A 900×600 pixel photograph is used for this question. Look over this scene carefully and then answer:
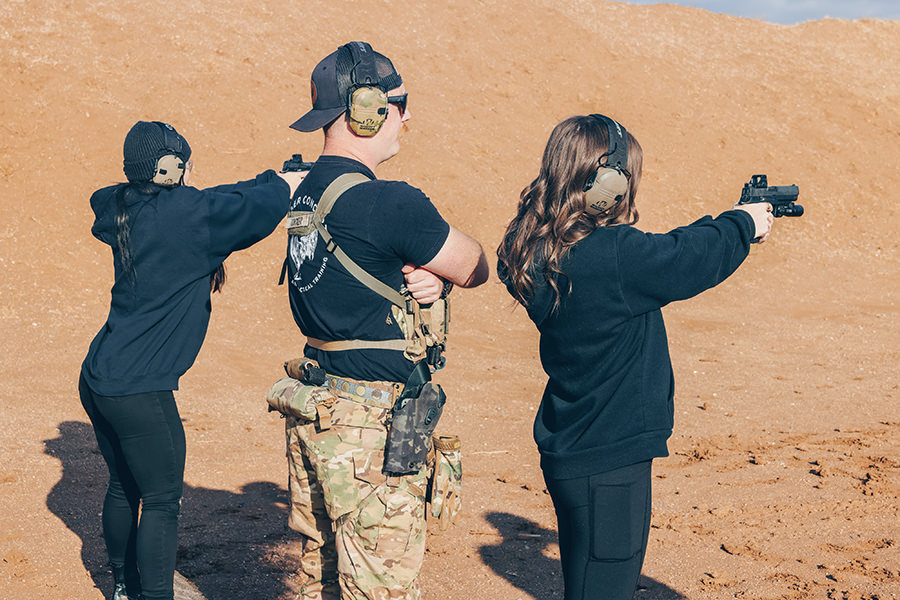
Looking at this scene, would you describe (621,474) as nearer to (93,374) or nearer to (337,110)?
(337,110)

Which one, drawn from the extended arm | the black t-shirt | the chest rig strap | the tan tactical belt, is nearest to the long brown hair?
the extended arm

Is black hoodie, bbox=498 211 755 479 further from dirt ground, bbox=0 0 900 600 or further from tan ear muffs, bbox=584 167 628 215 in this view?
dirt ground, bbox=0 0 900 600

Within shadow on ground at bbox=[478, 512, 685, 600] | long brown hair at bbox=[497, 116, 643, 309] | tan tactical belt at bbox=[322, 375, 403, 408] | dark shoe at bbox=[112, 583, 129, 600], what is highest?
long brown hair at bbox=[497, 116, 643, 309]

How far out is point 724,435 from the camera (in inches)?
312

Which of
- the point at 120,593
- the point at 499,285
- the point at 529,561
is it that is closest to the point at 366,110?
the point at 120,593

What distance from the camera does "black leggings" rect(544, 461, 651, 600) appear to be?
2639 mm

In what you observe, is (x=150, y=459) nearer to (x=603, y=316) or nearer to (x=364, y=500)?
(x=364, y=500)

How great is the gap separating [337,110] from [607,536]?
1551 millimetres

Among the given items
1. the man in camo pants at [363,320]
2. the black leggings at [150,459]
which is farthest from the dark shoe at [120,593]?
the man in camo pants at [363,320]

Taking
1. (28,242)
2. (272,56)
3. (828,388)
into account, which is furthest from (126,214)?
(272,56)

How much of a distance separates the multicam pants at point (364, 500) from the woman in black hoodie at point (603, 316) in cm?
48

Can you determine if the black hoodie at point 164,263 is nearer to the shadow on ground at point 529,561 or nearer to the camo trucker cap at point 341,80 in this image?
the camo trucker cap at point 341,80

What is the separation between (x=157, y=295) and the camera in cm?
352

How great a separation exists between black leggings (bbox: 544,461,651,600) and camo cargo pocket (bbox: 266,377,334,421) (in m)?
0.78
